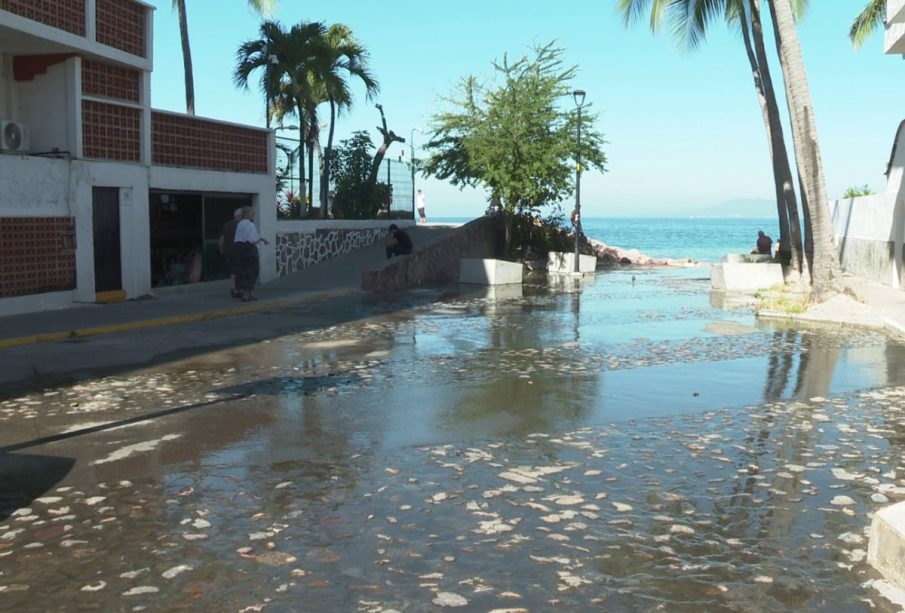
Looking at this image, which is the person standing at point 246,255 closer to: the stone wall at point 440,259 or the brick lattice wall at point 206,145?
the brick lattice wall at point 206,145

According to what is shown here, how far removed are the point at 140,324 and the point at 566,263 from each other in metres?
20.4

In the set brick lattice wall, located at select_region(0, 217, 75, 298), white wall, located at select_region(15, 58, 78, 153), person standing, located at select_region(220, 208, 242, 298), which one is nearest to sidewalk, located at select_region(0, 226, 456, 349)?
person standing, located at select_region(220, 208, 242, 298)

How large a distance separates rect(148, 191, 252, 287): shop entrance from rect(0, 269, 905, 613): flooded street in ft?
31.0

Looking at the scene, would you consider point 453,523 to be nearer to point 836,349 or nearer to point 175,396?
point 175,396

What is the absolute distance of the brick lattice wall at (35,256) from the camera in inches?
667

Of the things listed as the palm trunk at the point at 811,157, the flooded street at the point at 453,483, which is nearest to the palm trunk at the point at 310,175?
the palm trunk at the point at 811,157

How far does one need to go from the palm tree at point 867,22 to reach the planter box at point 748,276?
33.1 ft

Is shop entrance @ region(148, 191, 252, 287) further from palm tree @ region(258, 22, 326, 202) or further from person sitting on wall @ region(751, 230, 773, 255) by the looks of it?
person sitting on wall @ region(751, 230, 773, 255)

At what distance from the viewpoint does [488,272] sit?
27.6 metres

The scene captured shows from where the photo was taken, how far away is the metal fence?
27.0m

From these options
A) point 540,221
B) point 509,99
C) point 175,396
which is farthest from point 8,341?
point 540,221

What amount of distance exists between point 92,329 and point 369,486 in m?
10.2

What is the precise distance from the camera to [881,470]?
22.5 feet

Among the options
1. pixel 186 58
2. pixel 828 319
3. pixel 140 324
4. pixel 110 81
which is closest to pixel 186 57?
pixel 186 58
